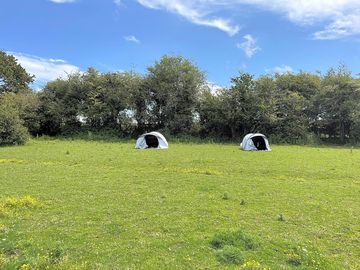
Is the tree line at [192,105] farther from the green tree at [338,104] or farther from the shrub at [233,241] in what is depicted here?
the shrub at [233,241]

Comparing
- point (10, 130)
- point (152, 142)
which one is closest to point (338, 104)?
point (152, 142)

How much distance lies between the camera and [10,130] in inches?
1027

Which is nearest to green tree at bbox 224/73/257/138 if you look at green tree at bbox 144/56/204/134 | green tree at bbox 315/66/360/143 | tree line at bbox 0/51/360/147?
tree line at bbox 0/51/360/147

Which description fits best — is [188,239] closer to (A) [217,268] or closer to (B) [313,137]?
(A) [217,268]

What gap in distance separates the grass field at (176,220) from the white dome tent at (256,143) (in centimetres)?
1147

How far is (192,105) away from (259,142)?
12669 millimetres

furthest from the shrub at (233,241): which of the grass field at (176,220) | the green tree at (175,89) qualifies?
the green tree at (175,89)

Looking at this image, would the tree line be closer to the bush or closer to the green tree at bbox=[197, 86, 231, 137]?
the green tree at bbox=[197, 86, 231, 137]

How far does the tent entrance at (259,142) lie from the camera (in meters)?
25.1

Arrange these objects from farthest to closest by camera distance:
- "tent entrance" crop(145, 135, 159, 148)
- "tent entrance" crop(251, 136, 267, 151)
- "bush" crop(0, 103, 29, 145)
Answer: "tent entrance" crop(145, 135, 159, 148) < "bush" crop(0, 103, 29, 145) < "tent entrance" crop(251, 136, 267, 151)

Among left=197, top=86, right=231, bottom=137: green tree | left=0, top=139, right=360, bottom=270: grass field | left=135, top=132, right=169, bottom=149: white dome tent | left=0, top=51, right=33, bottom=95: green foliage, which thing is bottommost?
left=0, top=139, right=360, bottom=270: grass field

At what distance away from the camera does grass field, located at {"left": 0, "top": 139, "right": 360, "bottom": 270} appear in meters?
5.11

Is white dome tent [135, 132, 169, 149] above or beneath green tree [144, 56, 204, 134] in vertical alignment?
beneath

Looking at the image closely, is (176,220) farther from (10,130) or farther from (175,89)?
(175,89)
